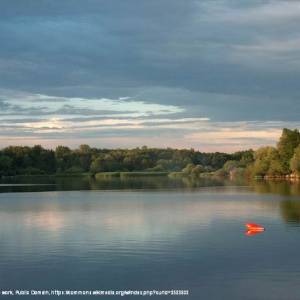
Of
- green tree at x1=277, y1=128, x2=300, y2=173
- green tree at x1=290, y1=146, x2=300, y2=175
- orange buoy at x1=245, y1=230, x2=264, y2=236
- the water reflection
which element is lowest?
the water reflection

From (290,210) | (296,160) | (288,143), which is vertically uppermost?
(288,143)

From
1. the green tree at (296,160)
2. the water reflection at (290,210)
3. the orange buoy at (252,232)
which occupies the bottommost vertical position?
the water reflection at (290,210)

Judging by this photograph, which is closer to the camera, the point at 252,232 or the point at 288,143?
the point at 252,232

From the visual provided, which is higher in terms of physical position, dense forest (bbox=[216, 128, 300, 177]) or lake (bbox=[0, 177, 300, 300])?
dense forest (bbox=[216, 128, 300, 177])

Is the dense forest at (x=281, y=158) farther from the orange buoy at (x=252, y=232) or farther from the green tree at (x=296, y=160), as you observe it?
the orange buoy at (x=252, y=232)

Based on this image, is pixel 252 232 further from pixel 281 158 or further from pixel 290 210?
pixel 281 158

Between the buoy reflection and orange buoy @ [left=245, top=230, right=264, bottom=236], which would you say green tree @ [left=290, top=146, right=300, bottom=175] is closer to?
the buoy reflection

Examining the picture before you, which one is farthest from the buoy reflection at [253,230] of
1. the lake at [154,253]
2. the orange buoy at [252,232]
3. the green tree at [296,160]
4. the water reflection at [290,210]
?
the green tree at [296,160]

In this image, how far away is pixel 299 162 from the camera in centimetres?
13325

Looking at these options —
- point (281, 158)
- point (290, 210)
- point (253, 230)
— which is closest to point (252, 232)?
point (253, 230)

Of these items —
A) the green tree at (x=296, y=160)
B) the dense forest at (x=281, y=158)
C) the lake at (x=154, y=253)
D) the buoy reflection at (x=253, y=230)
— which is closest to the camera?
the lake at (x=154, y=253)

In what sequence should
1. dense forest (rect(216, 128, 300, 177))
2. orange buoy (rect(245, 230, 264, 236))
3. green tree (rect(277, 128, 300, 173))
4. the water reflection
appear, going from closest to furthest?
1. orange buoy (rect(245, 230, 264, 236))
2. the water reflection
3. dense forest (rect(216, 128, 300, 177))
4. green tree (rect(277, 128, 300, 173))

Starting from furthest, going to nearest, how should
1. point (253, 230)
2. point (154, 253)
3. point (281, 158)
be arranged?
1. point (281, 158)
2. point (253, 230)
3. point (154, 253)

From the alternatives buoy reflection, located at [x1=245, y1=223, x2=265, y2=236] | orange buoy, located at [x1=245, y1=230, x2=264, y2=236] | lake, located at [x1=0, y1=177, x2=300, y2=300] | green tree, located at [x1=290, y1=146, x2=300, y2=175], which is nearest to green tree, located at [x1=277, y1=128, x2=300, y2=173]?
green tree, located at [x1=290, y1=146, x2=300, y2=175]
